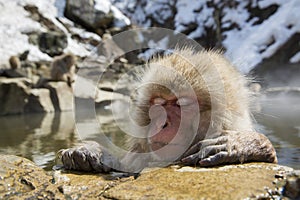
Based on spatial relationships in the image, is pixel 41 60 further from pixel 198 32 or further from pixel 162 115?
pixel 162 115

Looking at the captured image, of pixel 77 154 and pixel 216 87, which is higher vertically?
pixel 216 87

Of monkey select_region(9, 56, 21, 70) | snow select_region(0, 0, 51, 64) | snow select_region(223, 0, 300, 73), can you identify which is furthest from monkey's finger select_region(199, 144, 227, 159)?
snow select_region(0, 0, 51, 64)

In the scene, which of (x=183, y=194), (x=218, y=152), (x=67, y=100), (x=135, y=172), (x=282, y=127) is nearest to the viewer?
(x=183, y=194)

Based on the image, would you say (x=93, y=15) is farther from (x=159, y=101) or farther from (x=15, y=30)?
(x=159, y=101)

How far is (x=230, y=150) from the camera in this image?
5.20ft

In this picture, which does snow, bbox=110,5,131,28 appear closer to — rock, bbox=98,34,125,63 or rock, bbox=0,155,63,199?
rock, bbox=98,34,125,63

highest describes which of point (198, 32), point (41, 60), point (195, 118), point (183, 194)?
point (198, 32)

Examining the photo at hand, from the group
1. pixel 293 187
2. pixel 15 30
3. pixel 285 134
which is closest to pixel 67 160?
pixel 293 187

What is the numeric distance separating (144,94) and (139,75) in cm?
28

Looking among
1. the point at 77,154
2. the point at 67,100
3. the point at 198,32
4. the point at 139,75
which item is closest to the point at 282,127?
the point at 139,75

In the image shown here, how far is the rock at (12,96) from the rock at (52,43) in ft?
12.0

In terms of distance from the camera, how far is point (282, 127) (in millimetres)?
4695

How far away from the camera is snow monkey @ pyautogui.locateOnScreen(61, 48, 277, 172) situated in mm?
1635

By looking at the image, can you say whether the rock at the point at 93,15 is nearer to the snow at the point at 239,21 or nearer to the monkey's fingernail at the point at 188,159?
the snow at the point at 239,21
